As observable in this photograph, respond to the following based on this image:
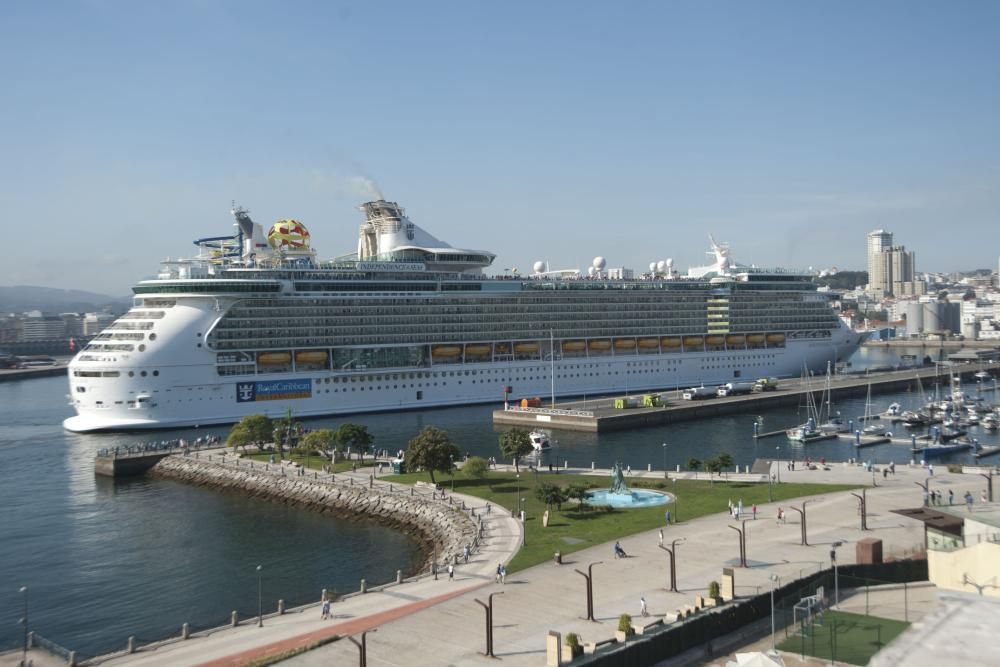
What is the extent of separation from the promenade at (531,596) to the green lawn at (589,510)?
0.87 metres

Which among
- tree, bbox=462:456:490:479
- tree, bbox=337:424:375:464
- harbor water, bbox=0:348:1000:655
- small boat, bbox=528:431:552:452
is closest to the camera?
harbor water, bbox=0:348:1000:655

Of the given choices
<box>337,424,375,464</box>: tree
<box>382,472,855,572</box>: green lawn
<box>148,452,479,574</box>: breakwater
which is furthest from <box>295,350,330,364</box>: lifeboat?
<box>382,472,855,572</box>: green lawn

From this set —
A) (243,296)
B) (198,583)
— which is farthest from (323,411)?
(198,583)

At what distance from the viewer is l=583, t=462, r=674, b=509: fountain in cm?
3559

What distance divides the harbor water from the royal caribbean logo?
11.9 ft

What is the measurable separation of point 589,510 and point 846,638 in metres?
16.3

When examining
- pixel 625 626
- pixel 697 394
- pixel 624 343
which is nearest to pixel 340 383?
pixel 624 343

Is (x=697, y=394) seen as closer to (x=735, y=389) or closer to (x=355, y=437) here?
(x=735, y=389)

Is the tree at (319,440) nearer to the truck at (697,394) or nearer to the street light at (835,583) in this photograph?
the street light at (835,583)

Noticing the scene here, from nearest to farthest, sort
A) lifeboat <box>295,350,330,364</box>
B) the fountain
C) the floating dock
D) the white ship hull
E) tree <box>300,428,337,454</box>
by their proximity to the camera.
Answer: the fountain < tree <box>300,428,337,454</box> < the white ship hull < the floating dock < lifeboat <box>295,350,330,364</box>

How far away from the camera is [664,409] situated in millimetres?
68062

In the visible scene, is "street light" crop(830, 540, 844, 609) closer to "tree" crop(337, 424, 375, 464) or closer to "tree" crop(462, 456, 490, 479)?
"tree" crop(462, 456, 490, 479)

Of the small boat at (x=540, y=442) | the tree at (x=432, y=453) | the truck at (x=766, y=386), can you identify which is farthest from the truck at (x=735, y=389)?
the tree at (x=432, y=453)

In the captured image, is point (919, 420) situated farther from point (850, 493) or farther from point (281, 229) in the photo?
point (281, 229)
